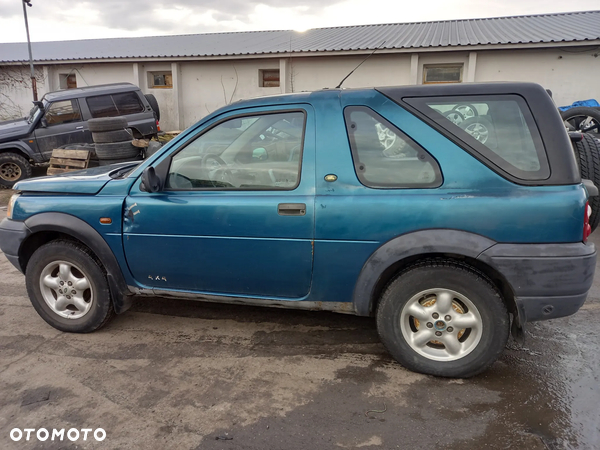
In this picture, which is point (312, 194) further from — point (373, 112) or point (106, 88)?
point (106, 88)

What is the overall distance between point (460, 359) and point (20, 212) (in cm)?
344

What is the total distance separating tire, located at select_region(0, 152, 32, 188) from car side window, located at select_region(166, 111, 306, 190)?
28.5 feet

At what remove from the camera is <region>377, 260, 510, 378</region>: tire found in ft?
9.12

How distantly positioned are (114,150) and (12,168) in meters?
3.72

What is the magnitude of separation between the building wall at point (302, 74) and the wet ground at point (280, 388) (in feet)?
36.2

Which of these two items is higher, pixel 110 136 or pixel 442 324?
pixel 110 136

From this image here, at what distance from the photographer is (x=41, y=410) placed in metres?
2.72

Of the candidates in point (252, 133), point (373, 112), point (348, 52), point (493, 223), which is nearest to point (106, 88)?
point (348, 52)

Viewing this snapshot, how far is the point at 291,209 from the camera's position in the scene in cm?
293

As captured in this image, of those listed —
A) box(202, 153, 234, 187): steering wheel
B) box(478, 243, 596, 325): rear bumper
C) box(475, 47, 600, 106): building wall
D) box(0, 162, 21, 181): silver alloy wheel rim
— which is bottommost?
box(478, 243, 596, 325): rear bumper

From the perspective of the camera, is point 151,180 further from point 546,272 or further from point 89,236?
point 546,272

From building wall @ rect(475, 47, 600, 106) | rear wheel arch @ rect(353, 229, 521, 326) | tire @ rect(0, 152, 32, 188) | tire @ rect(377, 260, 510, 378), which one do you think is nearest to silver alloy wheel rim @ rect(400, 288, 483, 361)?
tire @ rect(377, 260, 510, 378)

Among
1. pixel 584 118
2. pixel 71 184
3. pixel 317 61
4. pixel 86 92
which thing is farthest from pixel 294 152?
pixel 317 61

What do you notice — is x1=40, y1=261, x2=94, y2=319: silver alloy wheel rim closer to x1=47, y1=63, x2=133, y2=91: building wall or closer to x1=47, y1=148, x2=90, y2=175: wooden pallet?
x1=47, y1=148, x2=90, y2=175: wooden pallet
